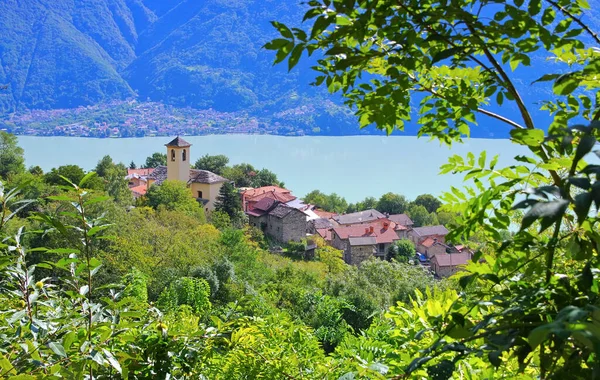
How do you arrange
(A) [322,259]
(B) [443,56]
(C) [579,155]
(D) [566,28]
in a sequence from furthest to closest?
(A) [322,259], (D) [566,28], (B) [443,56], (C) [579,155]

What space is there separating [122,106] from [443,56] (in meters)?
58.4

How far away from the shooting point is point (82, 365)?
0.92 meters

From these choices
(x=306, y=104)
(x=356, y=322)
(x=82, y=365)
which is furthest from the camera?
(x=306, y=104)

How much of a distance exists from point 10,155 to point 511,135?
2493 centimetres

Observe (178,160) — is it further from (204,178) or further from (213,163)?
(213,163)

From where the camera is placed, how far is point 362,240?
25.3 metres

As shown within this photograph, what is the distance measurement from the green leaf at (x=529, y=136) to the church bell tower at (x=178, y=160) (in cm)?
2581

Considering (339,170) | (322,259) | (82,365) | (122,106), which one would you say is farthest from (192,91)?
(82,365)

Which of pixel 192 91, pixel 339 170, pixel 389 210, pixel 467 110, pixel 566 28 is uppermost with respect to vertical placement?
pixel 192 91

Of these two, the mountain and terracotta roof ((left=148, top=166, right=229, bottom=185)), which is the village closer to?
terracotta roof ((left=148, top=166, right=229, bottom=185))

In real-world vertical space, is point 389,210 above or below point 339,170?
below

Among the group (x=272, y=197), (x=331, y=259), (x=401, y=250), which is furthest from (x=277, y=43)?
(x=272, y=197)

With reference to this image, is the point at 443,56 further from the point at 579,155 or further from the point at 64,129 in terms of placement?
the point at 64,129

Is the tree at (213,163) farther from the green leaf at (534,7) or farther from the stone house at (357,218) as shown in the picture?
the green leaf at (534,7)
